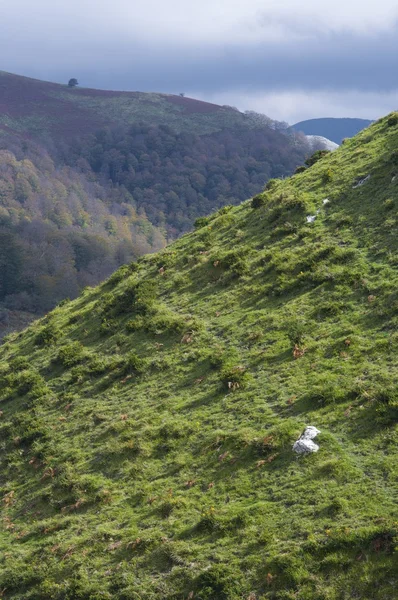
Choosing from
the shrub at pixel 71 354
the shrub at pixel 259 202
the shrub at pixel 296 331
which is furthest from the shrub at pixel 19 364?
the shrub at pixel 259 202

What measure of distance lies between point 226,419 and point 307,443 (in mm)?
4070

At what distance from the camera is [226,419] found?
23.3m

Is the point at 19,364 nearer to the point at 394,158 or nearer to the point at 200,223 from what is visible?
the point at 200,223

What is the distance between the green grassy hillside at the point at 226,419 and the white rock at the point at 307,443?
29cm

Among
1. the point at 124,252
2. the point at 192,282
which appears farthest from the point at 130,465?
the point at 124,252

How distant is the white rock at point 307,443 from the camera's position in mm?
19812

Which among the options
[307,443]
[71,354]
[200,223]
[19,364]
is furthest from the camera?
[200,223]

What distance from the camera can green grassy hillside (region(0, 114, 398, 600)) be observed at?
17.2 metres

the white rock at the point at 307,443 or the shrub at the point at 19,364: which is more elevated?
the white rock at the point at 307,443

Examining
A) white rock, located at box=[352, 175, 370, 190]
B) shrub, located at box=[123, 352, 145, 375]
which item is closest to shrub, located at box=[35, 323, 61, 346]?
shrub, located at box=[123, 352, 145, 375]

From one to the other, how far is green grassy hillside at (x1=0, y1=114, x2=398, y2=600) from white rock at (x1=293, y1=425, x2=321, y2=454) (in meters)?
0.29

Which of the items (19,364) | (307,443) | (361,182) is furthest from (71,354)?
(361,182)

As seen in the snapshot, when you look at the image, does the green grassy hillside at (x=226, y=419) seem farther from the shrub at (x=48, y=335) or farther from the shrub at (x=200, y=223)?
the shrub at (x=200, y=223)

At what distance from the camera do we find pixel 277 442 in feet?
67.7
